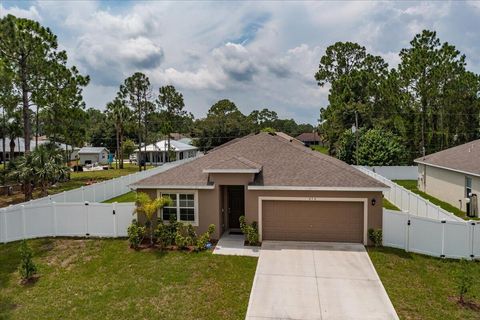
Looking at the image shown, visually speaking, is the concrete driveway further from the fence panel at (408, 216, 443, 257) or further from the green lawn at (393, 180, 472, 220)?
the green lawn at (393, 180, 472, 220)

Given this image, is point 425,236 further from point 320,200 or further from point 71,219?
point 71,219

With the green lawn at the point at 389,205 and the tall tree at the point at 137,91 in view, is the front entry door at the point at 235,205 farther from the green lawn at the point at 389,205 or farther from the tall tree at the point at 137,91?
the tall tree at the point at 137,91

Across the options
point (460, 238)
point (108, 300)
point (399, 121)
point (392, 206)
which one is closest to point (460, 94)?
point (399, 121)

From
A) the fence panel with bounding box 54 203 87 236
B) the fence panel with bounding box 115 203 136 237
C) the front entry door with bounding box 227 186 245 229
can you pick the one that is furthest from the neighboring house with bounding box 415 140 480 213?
the fence panel with bounding box 54 203 87 236

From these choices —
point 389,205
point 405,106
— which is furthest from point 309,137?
point 389,205

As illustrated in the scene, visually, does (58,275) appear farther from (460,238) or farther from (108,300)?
(460,238)
